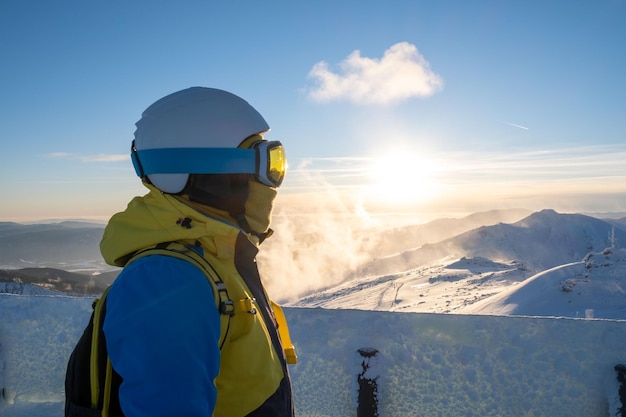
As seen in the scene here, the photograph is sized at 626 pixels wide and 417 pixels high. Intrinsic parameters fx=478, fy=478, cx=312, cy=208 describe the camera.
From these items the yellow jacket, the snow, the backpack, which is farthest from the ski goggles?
the snow

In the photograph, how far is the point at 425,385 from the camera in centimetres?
443

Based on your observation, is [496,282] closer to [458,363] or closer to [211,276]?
[458,363]

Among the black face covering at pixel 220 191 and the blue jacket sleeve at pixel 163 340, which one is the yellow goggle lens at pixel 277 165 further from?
the blue jacket sleeve at pixel 163 340

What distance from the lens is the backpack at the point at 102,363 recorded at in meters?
1.52

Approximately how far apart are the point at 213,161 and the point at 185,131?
0.17 metres

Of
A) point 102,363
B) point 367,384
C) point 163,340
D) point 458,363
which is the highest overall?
point 163,340

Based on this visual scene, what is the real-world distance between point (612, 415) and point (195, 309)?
4.13m

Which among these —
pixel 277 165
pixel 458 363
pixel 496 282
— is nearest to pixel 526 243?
pixel 496 282

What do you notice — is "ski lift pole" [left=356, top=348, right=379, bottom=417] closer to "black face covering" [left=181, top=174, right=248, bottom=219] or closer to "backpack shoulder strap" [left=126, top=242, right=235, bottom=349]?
"black face covering" [left=181, top=174, right=248, bottom=219]

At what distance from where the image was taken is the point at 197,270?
5.01 ft

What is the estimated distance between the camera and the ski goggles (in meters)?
1.86

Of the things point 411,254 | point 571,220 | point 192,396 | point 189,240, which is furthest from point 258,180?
point 571,220

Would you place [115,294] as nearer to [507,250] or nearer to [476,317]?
[476,317]

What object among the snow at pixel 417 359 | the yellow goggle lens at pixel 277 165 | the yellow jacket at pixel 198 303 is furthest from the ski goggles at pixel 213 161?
the snow at pixel 417 359
